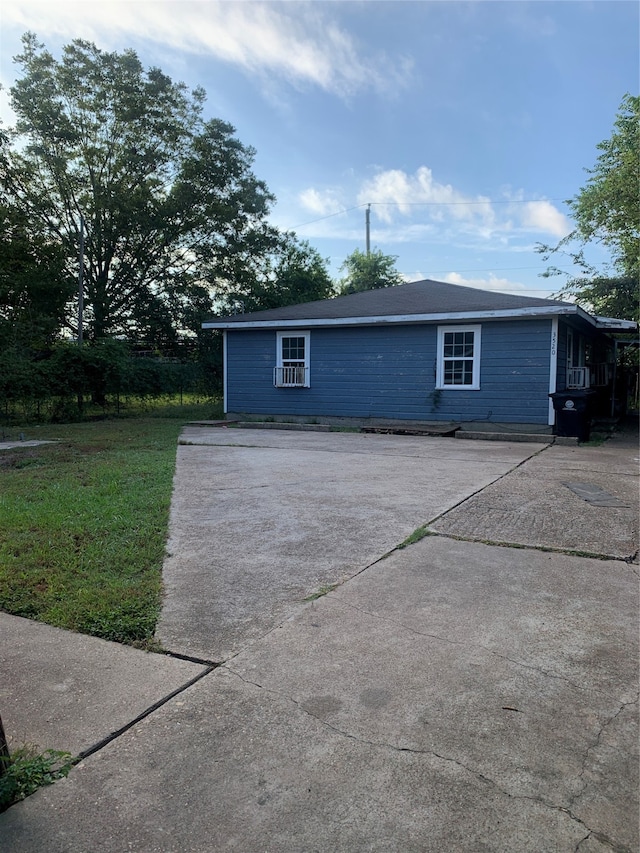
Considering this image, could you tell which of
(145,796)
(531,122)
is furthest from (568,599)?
(531,122)

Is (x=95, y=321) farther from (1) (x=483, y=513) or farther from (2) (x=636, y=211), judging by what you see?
(1) (x=483, y=513)

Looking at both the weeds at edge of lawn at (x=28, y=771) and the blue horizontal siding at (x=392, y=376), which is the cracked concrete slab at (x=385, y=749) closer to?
the weeds at edge of lawn at (x=28, y=771)

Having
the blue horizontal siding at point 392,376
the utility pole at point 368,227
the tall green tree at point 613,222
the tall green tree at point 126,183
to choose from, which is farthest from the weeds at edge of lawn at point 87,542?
the utility pole at point 368,227

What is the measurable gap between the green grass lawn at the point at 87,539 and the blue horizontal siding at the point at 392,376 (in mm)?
6248

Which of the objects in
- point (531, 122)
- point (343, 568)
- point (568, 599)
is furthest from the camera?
point (531, 122)

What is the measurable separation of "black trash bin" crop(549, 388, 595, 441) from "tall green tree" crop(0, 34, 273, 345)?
15907 millimetres

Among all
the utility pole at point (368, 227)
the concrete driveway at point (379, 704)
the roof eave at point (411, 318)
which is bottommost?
the concrete driveway at point (379, 704)

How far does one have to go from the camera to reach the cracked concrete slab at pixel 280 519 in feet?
9.84

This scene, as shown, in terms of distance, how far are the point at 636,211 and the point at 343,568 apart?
14.5m

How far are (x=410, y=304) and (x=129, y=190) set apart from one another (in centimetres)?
1406

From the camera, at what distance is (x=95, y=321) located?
2134 centimetres

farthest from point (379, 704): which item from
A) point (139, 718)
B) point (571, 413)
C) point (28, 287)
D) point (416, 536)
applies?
point (28, 287)

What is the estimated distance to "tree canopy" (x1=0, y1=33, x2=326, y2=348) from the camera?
68.1 feet

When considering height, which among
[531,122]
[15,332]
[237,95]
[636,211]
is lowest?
[15,332]
